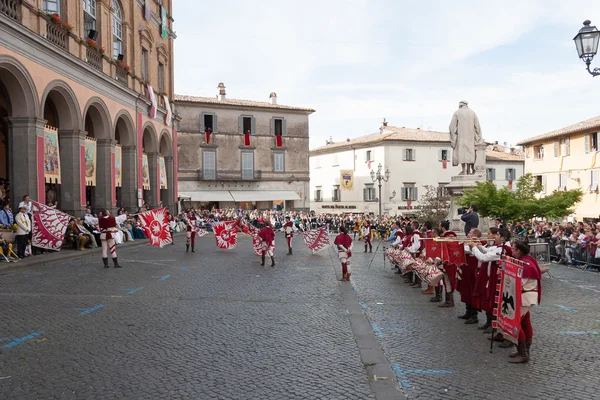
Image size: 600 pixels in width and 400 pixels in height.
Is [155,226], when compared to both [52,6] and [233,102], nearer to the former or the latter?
[52,6]

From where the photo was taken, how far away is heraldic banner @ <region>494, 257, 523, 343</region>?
6.82 meters

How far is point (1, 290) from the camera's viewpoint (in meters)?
11.6

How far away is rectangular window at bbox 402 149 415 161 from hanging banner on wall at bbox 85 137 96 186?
4216 cm

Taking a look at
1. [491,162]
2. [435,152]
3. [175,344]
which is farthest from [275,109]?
[175,344]

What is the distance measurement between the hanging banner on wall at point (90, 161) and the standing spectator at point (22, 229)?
25.5ft

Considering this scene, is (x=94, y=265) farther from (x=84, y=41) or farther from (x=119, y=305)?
(x=84, y=41)

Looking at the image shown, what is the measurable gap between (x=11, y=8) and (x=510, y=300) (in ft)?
59.0

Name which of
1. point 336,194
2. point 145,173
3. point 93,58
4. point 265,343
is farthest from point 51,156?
point 336,194

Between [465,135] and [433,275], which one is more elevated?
[465,135]

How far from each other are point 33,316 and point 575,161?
136 feet

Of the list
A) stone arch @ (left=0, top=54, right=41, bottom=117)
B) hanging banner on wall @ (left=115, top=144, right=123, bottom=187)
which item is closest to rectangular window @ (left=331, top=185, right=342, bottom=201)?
hanging banner on wall @ (left=115, top=144, right=123, bottom=187)

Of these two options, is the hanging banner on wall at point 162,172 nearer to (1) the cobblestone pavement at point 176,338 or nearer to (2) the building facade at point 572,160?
(1) the cobblestone pavement at point 176,338

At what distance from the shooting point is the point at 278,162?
Answer: 190 ft

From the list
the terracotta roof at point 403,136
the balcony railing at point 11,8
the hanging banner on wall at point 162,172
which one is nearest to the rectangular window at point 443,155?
the terracotta roof at point 403,136
